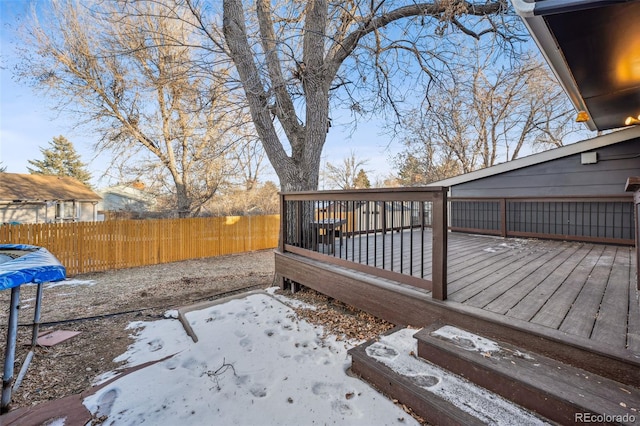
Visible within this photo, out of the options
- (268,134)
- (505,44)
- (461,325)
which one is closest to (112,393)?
(461,325)

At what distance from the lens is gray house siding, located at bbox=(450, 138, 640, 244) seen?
5.07 m

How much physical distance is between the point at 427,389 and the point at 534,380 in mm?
553

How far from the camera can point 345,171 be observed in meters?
20.9

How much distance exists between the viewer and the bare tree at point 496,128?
1177 centimetres

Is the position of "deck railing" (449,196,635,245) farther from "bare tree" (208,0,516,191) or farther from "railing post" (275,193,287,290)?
"railing post" (275,193,287,290)

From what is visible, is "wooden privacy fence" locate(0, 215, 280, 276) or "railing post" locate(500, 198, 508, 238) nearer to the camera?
"railing post" locate(500, 198, 508, 238)

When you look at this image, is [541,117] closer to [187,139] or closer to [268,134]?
[268,134]

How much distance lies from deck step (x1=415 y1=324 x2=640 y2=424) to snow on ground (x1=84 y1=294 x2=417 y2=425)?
1.54ft

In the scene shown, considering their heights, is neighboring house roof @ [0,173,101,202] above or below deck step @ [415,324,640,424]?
above

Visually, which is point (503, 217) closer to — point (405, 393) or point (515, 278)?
point (515, 278)

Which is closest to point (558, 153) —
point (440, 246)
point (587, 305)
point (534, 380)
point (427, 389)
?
point (587, 305)

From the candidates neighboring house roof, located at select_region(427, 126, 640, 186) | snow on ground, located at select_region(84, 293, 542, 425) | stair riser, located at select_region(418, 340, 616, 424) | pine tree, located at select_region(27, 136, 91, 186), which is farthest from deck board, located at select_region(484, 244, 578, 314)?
pine tree, located at select_region(27, 136, 91, 186)

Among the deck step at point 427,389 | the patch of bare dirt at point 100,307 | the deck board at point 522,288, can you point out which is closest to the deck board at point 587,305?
the deck board at point 522,288

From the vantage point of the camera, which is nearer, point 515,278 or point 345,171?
point 515,278
